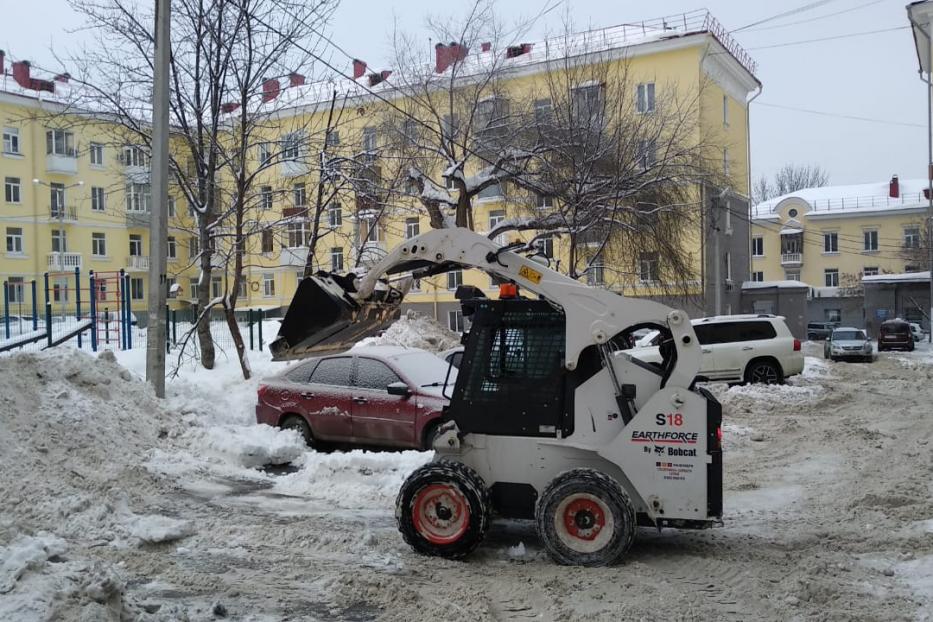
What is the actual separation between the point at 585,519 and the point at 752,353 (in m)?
15.4

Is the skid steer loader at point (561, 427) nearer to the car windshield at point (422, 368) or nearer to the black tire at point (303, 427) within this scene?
the car windshield at point (422, 368)

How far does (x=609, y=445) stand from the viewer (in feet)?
22.0

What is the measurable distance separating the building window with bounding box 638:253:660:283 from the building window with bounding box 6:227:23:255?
35.6 meters

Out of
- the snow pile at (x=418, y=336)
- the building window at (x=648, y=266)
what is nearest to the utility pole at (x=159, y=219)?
the snow pile at (x=418, y=336)

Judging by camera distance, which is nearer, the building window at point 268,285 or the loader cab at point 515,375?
the loader cab at point 515,375

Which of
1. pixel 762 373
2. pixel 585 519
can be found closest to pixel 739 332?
pixel 762 373

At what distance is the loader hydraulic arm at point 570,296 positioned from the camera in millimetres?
6641

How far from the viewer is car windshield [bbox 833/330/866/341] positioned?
3378 cm

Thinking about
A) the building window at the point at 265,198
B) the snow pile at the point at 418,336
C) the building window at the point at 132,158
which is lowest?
the snow pile at the point at 418,336

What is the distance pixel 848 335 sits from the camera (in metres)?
34.0

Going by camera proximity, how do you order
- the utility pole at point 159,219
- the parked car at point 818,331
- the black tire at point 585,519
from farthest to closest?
the parked car at point 818,331 → the utility pole at point 159,219 → the black tire at point 585,519

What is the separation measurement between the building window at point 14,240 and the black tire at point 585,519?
46220mm

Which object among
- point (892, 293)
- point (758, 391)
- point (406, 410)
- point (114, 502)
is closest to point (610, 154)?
point (758, 391)

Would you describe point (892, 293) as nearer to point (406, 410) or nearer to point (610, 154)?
point (610, 154)
